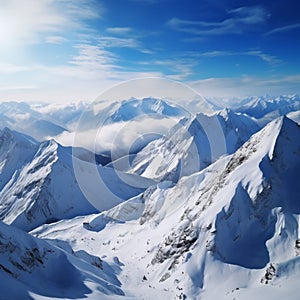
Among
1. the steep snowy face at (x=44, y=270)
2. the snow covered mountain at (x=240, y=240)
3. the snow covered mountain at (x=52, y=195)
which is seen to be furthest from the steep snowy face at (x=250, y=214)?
the snow covered mountain at (x=52, y=195)

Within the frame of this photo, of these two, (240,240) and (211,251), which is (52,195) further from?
(240,240)

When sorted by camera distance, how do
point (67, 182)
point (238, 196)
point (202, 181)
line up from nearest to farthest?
point (238, 196)
point (202, 181)
point (67, 182)

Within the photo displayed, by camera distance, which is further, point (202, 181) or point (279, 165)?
point (202, 181)

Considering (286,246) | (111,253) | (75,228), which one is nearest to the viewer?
(286,246)

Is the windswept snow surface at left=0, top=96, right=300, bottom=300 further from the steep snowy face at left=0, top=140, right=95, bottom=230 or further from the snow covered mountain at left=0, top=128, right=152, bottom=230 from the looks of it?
the steep snowy face at left=0, top=140, right=95, bottom=230

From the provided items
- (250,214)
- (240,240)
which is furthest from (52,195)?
(240,240)

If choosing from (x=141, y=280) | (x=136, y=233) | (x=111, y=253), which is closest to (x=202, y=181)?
(x=136, y=233)

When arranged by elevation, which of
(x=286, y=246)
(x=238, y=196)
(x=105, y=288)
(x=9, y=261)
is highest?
(x=238, y=196)

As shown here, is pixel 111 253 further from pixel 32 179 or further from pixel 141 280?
pixel 32 179
